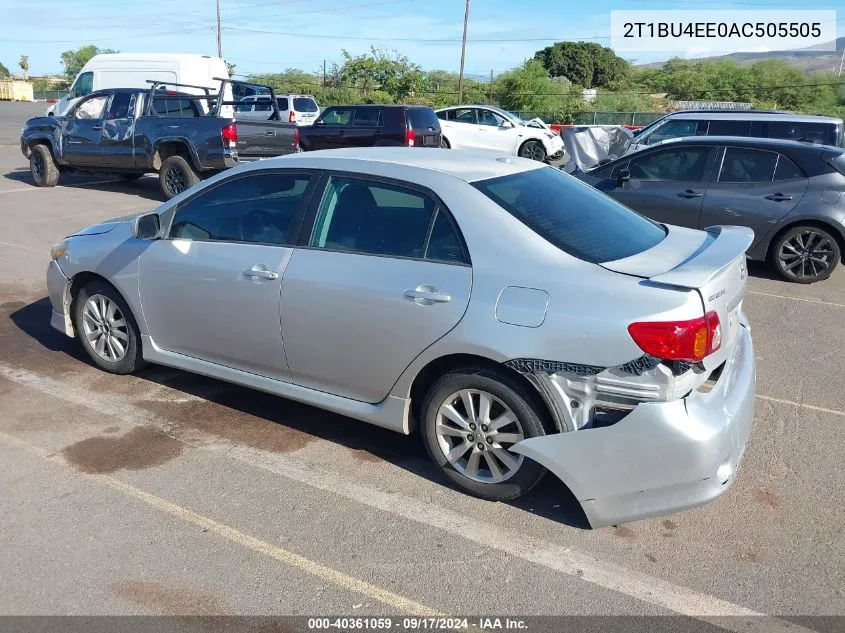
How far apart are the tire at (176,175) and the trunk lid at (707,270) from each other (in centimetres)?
1055

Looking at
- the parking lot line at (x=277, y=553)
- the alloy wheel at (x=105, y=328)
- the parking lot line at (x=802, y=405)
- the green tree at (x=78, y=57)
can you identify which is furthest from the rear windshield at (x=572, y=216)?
the green tree at (x=78, y=57)

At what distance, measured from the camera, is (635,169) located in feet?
31.5

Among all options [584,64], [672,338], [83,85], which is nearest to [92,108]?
[83,85]

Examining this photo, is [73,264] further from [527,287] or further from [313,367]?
[527,287]

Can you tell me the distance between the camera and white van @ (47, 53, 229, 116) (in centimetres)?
1938

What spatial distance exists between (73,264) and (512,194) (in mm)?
3230

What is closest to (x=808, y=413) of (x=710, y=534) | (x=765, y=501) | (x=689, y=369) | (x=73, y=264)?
(x=765, y=501)

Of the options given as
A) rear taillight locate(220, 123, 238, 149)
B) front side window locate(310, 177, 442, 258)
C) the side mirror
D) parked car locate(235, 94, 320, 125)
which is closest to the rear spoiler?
front side window locate(310, 177, 442, 258)

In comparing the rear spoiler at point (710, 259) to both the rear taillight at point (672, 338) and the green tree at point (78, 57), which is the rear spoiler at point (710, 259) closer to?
the rear taillight at point (672, 338)

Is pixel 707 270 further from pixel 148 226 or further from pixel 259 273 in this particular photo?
pixel 148 226

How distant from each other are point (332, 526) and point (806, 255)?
23.3 ft

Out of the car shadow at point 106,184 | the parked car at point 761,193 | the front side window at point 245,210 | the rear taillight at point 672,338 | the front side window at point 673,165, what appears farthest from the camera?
the car shadow at point 106,184

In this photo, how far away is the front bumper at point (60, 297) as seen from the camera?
221 inches

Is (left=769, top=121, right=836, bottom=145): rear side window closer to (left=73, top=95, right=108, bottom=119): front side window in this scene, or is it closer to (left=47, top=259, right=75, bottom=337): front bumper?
(left=73, top=95, right=108, bottom=119): front side window
